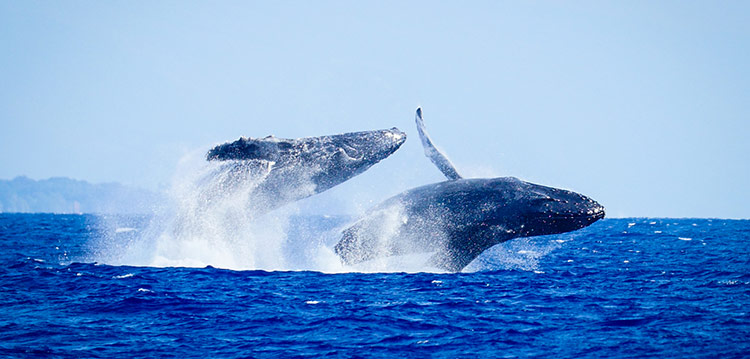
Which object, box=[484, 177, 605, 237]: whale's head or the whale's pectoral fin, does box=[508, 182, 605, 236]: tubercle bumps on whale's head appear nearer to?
box=[484, 177, 605, 237]: whale's head

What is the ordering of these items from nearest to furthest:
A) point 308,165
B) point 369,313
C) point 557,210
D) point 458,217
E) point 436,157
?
point 369,313, point 557,210, point 458,217, point 308,165, point 436,157

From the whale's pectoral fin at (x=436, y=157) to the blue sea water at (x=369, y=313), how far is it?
87.8 inches

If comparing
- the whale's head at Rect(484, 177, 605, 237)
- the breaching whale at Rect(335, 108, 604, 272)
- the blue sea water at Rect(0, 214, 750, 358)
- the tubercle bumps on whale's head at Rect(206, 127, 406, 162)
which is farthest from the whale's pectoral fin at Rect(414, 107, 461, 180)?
the blue sea water at Rect(0, 214, 750, 358)

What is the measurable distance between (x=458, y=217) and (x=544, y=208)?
1.65 m

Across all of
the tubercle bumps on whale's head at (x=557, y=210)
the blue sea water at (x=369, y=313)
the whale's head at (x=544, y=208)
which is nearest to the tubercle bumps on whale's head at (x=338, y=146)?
the whale's head at (x=544, y=208)

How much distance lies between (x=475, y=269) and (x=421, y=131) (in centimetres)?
461

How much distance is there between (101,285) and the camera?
13.3 m

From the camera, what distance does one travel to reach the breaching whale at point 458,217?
12.5 m

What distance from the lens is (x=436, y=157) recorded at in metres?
14.0

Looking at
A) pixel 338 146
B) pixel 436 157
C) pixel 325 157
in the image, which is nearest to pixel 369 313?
pixel 325 157

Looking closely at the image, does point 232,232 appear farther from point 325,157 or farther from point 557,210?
point 557,210

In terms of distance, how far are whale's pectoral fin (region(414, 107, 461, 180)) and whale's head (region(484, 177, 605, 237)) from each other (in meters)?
1.14

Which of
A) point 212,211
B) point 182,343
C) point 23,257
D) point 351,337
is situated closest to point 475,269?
point 212,211

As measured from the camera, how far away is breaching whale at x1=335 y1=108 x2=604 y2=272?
1254cm
